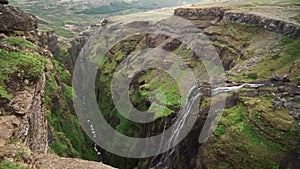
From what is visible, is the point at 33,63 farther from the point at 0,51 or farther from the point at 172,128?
the point at 172,128

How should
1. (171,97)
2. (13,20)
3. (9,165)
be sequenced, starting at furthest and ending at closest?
(171,97) → (13,20) → (9,165)

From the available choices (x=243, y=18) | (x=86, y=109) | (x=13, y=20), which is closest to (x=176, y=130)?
(x=13, y=20)

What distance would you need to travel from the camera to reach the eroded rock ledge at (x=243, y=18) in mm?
37450

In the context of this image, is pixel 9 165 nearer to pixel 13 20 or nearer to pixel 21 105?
pixel 21 105

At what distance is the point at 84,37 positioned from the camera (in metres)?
105

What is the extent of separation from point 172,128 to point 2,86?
18.5 meters

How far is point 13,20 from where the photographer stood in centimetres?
2314

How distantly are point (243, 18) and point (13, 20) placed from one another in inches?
1294

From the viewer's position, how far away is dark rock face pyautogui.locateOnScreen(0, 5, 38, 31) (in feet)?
73.5

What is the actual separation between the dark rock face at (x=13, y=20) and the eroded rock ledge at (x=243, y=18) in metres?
29.3

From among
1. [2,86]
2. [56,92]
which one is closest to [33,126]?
[2,86]

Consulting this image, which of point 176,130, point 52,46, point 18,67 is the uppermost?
point 18,67

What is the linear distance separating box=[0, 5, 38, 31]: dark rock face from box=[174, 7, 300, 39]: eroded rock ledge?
2935 cm

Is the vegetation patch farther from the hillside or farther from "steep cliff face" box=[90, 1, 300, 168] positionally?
"steep cliff face" box=[90, 1, 300, 168]
